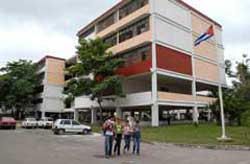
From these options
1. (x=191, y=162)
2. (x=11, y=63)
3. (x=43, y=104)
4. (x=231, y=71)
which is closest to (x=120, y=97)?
(x=231, y=71)

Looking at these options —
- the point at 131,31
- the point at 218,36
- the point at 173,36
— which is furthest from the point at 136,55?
the point at 218,36

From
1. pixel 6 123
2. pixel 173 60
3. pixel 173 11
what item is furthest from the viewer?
pixel 6 123

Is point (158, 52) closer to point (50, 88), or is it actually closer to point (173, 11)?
point (173, 11)

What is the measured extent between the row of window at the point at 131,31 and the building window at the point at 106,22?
80.7 inches

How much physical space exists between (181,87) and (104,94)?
45.3 feet

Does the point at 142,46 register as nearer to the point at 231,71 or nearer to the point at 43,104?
the point at 231,71

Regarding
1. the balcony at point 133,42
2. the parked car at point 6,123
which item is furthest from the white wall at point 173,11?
the parked car at point 6,123

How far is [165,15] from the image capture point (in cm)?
4016

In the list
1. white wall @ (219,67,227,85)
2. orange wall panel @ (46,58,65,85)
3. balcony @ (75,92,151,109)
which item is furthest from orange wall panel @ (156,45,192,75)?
orange wall panel @ (46,58,65,85)

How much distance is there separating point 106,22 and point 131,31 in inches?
293

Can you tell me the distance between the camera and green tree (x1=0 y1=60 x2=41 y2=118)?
2756 inches

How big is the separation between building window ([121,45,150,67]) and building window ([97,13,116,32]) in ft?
19.6

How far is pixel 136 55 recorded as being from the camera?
40.8 meters

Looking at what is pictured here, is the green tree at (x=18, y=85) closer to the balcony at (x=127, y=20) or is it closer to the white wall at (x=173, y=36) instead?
the balcony at (x=127, y=20)
